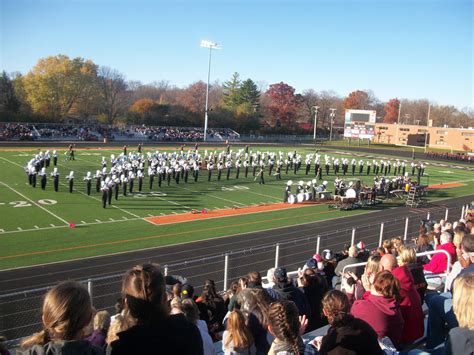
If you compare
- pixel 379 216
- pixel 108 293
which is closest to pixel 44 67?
pixel 379 216

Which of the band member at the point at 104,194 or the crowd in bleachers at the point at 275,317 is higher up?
the crowd in bleachers at the point at 275,317

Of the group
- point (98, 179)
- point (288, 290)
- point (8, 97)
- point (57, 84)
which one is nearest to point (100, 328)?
point (288, 290)

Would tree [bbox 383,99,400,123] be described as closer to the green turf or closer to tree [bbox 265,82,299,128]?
tree [bbox 265,82,299,128]

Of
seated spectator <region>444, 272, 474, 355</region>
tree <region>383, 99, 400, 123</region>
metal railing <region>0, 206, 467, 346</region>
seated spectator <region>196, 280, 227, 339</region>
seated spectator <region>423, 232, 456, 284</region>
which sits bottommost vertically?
metal railing <region>0, 206, 467, 346</region>

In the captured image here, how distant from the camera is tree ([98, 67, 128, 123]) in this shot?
7444 centimetres

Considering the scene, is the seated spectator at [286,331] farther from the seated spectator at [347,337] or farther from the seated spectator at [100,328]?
the seated spectator at [100,328]

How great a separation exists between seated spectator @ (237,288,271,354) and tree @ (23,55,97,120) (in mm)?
63998

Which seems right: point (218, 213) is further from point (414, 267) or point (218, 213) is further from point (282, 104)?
point (282, 104)

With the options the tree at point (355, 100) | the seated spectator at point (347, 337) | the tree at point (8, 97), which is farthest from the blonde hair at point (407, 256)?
the tree at point (355, 100)

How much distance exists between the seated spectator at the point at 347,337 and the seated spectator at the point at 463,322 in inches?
20.3

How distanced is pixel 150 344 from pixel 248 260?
11715 mm

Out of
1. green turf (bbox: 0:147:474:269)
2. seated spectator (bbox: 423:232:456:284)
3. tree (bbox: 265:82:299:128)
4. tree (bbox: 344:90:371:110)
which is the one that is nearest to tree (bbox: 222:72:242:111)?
tree (bbox: 265:82:299:128)

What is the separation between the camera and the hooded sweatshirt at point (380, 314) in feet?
13.5

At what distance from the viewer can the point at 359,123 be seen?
66.9 m
